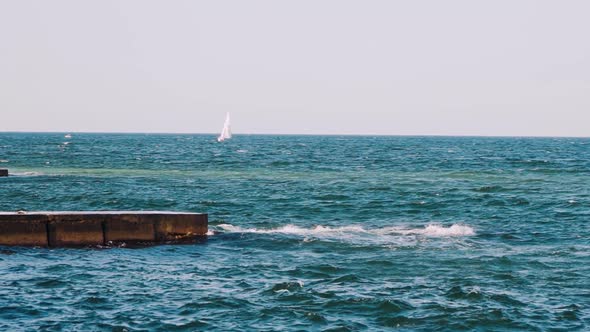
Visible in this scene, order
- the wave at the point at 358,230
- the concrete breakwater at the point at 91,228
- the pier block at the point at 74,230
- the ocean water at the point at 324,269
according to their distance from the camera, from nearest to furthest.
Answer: the ocean water at the point at 324,269, the concrete breakwater at the point at 91,228, the pier block at the point at 74,230, the wave at the point at 358,230

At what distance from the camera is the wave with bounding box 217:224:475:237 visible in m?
33.9

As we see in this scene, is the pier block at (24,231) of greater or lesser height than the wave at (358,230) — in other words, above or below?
above

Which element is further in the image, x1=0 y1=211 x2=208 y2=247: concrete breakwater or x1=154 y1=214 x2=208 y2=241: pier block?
x1=154 y1=214 x2=208 y2=241: pier block

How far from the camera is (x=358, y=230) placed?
3509cm

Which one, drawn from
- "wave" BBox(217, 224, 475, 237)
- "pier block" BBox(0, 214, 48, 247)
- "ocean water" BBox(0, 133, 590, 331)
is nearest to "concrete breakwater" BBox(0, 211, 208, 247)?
"pier block" BBox(0, 214, 48, 247)

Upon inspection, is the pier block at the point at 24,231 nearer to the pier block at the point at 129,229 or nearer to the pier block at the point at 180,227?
the pier block at the point at 129,229

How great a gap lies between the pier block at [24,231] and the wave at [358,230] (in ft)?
26.1

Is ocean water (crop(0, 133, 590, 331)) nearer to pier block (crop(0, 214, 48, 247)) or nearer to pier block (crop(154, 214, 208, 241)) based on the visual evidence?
pier block (crop(0, 214, 48, 247))

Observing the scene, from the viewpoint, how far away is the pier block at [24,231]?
2884 cm

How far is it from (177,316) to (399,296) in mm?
5882

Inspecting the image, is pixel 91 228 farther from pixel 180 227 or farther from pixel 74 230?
pixel 180 227

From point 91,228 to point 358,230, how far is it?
37.3 feet

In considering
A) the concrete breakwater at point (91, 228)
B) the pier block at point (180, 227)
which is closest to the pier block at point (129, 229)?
the concrete breakwater at point (91, 228)

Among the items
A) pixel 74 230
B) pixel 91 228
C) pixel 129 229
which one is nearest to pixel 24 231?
pixel 74 230
